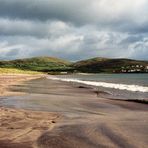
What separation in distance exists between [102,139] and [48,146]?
6.34 feet

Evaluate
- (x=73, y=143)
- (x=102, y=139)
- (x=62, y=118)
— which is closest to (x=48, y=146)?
(x=73, y=143)

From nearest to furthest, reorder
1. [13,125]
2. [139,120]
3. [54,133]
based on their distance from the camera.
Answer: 1. [54,133]
2. [13,125]
3. [139,120]

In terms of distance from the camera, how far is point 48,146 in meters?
10.8

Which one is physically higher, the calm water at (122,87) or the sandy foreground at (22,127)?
the sandy foreground at (22,127)

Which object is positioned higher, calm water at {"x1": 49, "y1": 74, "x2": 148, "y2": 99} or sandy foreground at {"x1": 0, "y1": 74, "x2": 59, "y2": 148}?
sandy foreground at {"x1": 0, "y1": 74, "x2": 59, "y2": 148}

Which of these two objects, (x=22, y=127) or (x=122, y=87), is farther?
(x=122, y=87)

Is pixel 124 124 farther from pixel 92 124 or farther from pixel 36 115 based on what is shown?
pixel 36 115

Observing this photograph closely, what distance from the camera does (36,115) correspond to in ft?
58.3

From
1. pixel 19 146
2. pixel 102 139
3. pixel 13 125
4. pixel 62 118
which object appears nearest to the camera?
pixel 19 146

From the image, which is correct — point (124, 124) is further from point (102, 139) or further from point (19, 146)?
point (19, 146)

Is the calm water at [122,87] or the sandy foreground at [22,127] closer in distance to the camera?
the sandy foreground at [22,127]

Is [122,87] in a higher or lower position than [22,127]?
lower

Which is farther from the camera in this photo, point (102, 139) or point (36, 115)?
point (36, 115)

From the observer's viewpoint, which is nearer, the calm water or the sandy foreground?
the sandy foreground
